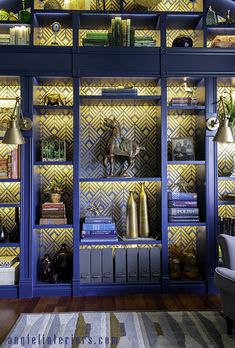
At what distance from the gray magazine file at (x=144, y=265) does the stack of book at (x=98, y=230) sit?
32cm

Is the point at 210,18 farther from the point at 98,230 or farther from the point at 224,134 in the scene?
the point at 98,230

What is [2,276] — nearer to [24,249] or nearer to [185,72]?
[24,249]

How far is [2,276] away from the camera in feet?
12.0

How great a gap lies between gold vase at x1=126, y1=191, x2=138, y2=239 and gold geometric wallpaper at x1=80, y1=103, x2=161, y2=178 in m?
0.41

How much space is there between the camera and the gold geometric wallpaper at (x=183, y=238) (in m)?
4.10

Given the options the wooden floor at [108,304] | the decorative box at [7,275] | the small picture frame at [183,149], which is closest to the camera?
the wooden floor at [108,304]

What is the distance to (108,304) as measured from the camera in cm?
343

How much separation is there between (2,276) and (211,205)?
230 centimetres

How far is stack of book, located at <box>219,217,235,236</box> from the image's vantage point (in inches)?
147

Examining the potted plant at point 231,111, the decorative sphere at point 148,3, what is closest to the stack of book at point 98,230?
the potted plant at point 231,111

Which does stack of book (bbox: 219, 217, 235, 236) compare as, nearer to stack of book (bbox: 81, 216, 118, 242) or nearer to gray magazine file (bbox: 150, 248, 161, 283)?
gray magazine file (bbox: 150, 248, 161, 283)

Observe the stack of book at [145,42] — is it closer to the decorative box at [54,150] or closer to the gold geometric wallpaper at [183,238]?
the decorative box at [54,150]

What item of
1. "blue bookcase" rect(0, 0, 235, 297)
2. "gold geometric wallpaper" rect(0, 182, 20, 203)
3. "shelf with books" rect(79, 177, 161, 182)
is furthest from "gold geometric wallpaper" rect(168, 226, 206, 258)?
"gold geometric wallpaper" rect(0, 182, 20, 203)

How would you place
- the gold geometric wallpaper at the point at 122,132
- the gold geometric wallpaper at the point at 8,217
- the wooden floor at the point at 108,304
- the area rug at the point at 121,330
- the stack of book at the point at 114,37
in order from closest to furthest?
the area rug at the point at 121,330 → the wooden floor at the point at 108,304 → the stack of book at the point at 114,37 → the gold geometric wallpaper at the point at 8,217 → the gold geometric wallpaper at the point at 122,132
